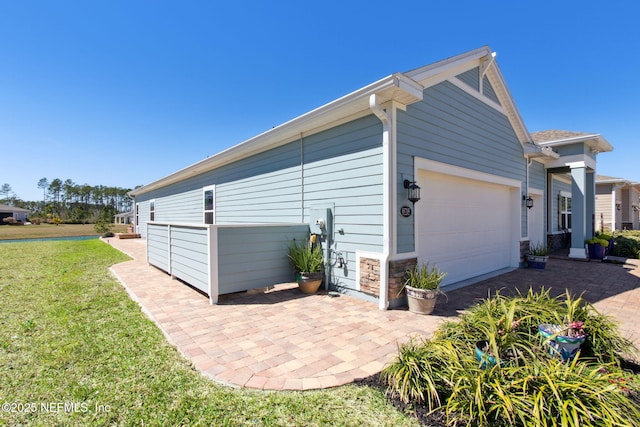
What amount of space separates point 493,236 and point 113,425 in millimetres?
8008

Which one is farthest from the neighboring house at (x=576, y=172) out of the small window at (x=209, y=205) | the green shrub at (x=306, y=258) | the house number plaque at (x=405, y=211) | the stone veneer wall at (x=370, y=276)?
the small window at (x=209, y=205)

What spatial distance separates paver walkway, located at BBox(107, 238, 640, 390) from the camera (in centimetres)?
266

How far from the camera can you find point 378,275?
15.1 ft

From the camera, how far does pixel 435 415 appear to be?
77.9 inches

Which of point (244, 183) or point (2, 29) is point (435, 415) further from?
point (2, 29)

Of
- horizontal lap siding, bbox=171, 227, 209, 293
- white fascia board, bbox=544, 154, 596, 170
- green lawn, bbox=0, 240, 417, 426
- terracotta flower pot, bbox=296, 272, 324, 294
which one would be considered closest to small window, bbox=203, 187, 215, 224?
horizontal lap siding, bbox=171, 227, 209, 293

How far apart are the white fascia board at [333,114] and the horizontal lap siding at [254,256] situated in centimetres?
210

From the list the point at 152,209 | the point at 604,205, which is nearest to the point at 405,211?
the point at 152,209

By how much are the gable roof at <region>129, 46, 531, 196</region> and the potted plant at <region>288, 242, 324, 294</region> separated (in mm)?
2473

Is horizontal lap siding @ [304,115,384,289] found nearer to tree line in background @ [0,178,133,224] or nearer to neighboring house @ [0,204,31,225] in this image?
neighboring house @ [0,204,31,225]

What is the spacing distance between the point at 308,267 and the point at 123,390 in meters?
3.47

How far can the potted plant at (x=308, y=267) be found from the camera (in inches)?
211

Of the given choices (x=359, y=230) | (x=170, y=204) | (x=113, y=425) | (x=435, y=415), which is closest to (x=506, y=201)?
(x=359, y=230)

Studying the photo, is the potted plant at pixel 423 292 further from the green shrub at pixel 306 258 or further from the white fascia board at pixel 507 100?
the white fascia board at pixel 507 100
